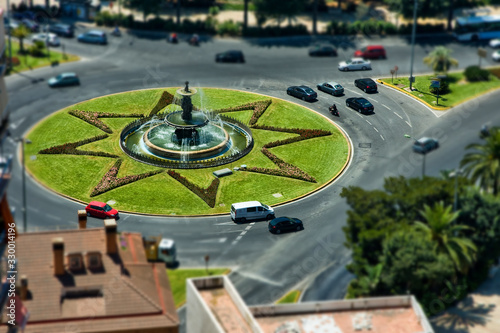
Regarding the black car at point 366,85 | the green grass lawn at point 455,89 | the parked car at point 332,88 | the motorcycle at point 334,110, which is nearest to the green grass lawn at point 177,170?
the motorcycle at point 334,110

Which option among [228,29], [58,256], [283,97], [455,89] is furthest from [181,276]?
[228,29]

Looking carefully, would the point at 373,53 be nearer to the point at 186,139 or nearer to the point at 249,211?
the point at 186,139

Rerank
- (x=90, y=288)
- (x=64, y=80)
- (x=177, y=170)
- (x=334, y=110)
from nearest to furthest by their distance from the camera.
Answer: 1. (x=90, y=288)
2. (x=177, y=170)
3. (x=64, y=80)
4. (x=334, y=110)

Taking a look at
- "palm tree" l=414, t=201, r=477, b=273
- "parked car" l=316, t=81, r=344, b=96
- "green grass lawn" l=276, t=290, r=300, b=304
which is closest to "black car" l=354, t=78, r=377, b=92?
"parked car" l=316, t=81, r=344, b=96

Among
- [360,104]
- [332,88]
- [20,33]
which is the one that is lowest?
[360,104]

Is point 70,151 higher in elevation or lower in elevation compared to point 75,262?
lower

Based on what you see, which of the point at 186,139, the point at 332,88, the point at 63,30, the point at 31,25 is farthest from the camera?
the point at 31,25
